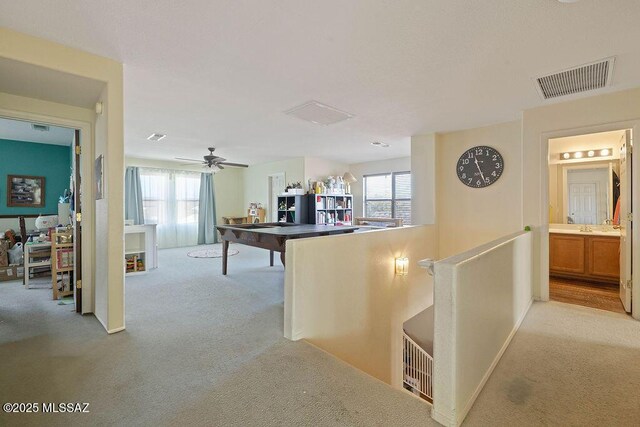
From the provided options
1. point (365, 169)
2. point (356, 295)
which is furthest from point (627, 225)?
point (365, 169)

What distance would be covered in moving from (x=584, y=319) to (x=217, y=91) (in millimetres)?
4325

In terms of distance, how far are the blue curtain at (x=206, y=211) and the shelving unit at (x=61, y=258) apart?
456 centimetres

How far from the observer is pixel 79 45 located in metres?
2.05

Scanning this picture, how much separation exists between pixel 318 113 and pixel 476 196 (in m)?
2.69

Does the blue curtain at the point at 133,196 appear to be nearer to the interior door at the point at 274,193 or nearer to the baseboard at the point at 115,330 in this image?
the interior door at the point at 274,193

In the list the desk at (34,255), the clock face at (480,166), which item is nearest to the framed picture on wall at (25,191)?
the desk at (34,255)

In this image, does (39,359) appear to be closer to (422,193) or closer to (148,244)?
(148,244)

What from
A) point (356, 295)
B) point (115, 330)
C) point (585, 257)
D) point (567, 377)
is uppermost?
point (585, 257)

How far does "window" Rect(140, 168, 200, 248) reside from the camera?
702 cm

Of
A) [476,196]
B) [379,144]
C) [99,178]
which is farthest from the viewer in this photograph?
[379,144]

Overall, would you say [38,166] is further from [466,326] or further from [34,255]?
[466,326]

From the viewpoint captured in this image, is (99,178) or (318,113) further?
(318,113)

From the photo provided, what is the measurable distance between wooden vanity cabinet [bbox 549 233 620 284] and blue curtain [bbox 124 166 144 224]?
8386 mm

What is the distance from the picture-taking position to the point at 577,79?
2566 mm
